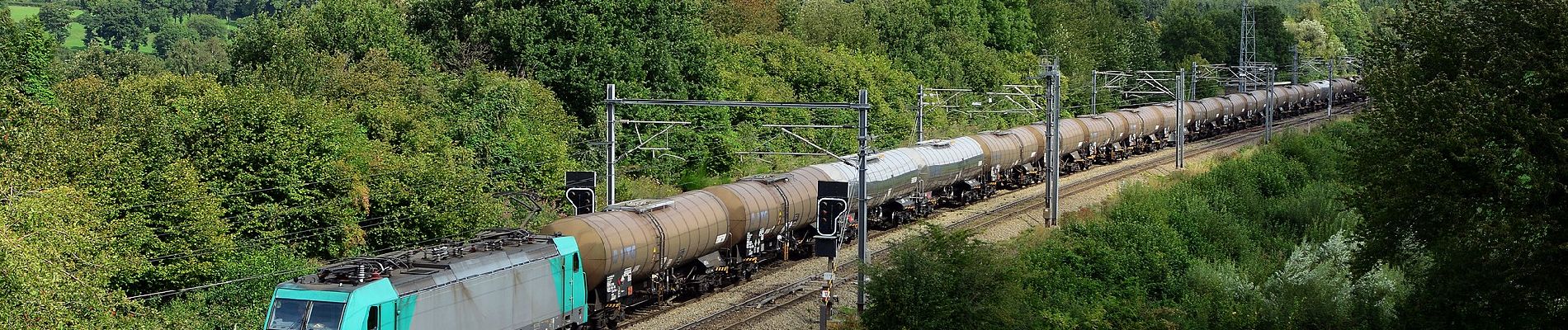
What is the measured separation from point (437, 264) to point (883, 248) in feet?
60.6

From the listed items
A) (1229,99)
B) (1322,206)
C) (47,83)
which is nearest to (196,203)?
(47,83)

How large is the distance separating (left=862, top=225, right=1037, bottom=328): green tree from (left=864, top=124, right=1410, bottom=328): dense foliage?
22 millimetres

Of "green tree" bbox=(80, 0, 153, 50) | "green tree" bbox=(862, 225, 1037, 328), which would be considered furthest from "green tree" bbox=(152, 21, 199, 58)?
"green tree" bbox=(862, 225, 1037, 328)

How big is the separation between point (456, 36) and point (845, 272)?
22.8m

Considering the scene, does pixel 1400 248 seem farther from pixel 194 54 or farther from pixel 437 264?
pixel 194 54

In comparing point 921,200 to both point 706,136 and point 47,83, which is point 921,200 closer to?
point 706,136

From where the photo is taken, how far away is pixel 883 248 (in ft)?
124

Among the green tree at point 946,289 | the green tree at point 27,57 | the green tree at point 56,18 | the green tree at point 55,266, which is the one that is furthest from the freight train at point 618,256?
the green tree at point 56,18

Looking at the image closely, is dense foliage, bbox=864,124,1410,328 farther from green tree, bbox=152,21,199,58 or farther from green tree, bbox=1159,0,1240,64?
green tree, bbox=152,21,199,58

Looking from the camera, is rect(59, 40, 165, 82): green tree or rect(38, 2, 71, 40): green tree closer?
rect(59, 40, 165, 82): green tree

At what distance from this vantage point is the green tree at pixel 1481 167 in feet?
62.7

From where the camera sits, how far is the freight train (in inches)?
787

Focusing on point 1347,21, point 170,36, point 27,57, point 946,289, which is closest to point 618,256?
point 946,289

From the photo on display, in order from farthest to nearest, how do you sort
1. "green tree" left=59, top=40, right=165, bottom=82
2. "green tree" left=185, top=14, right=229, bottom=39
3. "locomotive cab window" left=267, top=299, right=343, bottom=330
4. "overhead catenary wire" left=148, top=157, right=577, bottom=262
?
"green tree" left=185, top=14, right=229, bottom=39
"green tree" left=59, top=40, right=165, bottom=82
"overhead catenary wire" left=148, top=157, right=577, bottom=262
"locomotive cab window" left=267, top=299, right=343, bottom=330
